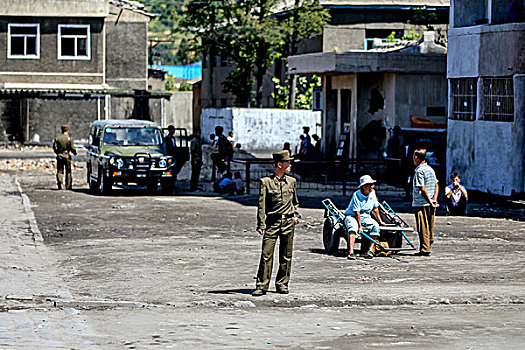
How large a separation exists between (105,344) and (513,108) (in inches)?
683

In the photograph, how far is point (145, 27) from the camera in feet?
193

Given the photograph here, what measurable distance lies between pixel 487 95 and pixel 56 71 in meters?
35.9

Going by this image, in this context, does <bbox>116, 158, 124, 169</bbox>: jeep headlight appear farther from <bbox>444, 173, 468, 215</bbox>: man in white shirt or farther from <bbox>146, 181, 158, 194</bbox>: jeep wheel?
<bbox>444, 173, 468, 215</bbox>: man in white shirt

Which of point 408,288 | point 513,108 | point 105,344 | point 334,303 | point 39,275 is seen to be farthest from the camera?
point 513,108

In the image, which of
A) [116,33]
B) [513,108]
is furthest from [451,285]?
[116,33]

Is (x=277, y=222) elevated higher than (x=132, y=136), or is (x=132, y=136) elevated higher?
(x=132, y=136)

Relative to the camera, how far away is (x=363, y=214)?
15477mm

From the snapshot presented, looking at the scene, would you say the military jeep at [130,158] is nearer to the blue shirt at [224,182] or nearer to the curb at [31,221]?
the blue shirt at [224,182]

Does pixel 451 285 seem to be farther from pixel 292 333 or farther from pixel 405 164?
pixel 405 164

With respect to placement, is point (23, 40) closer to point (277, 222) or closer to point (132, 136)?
point (132, 136)

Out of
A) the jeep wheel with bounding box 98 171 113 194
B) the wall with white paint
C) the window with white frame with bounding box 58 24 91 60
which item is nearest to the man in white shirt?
the jeep wheel with bounding box 98 171 113 194

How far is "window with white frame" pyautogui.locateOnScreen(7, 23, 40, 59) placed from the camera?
56.1 m

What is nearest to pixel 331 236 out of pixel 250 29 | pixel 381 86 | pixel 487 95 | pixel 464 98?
pixel 487 95

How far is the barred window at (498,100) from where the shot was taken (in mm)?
24750
